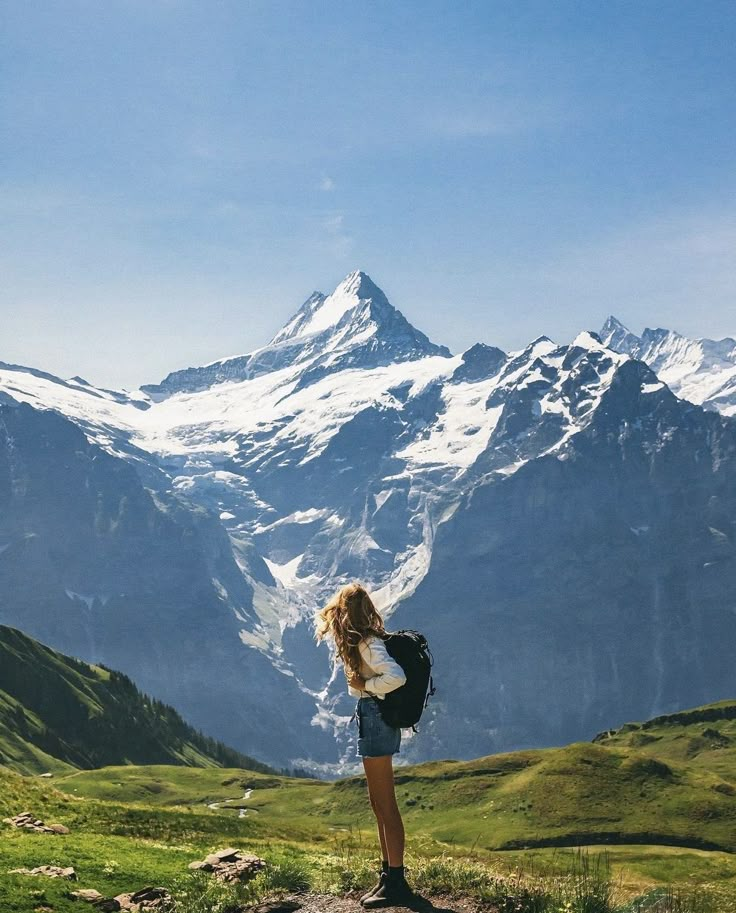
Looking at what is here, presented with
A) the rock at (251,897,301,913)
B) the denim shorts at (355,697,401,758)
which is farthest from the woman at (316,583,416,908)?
the rock at (251,897,301,913)

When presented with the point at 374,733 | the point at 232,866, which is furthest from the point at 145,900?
the point at 374,733

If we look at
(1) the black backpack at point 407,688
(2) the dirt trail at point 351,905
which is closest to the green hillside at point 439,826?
(2) the dirt trail at point 351,905

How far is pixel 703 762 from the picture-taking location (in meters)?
190

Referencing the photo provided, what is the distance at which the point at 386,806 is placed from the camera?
68.6 feet

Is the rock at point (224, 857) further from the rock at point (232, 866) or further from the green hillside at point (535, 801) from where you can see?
the green hillside at point (535, 801)

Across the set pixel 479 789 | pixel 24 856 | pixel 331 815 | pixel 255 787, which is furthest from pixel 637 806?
pixel 24 856

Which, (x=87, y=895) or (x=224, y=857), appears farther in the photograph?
(x=224, y=857)

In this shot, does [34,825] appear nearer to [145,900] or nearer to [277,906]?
[145,900]

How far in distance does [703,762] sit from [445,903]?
605ft

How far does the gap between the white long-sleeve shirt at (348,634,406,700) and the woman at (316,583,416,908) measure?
0.06ft

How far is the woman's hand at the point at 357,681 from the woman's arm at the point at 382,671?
1.18 feet

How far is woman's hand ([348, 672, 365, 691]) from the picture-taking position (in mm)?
20766

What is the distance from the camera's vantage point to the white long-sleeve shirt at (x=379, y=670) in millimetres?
20188

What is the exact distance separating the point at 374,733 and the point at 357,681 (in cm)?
106
